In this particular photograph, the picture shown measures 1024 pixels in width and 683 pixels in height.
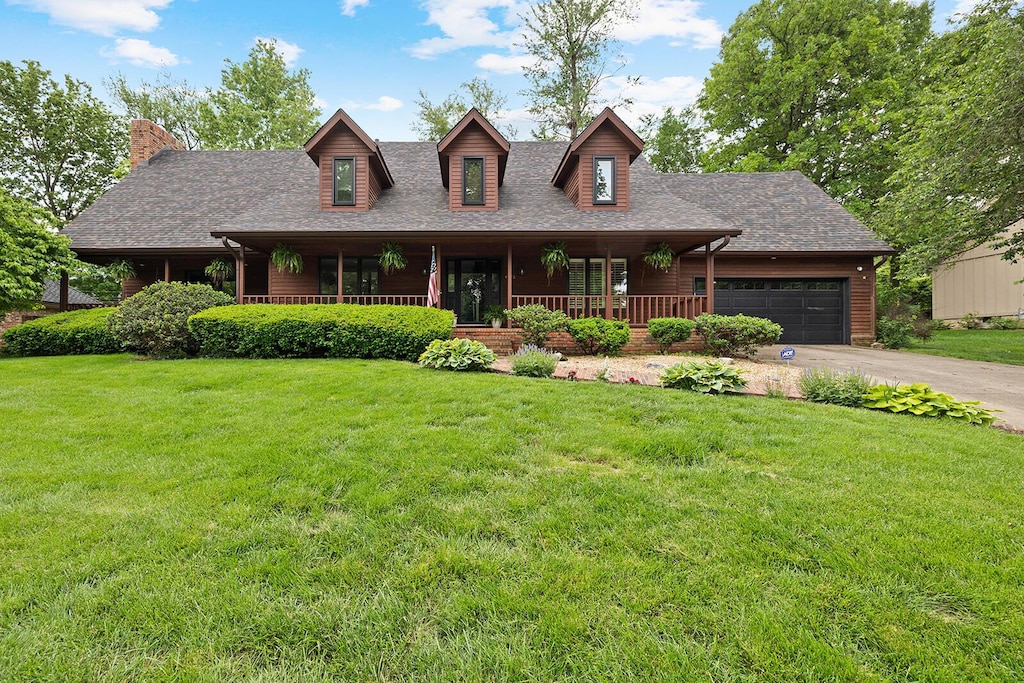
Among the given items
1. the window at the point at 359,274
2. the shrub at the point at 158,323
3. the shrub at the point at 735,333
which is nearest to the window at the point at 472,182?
the window at the point at 359,274

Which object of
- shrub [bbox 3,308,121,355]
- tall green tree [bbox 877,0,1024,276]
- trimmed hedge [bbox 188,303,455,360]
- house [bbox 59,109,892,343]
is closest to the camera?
tall green tree [bbox 877,0,1024,276]

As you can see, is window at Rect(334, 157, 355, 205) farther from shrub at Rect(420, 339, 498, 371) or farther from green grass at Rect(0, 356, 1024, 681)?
green grass at Rect(0, 356, 1024, 681)

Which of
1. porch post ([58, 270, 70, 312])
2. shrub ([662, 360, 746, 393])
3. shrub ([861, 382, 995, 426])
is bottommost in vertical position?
shrub ([861, 382, 995, 426])

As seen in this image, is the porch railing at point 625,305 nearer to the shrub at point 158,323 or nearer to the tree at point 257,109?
the shrub at point 158,323

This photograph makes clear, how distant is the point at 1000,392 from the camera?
6266 mm

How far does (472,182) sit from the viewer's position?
11.8 meters

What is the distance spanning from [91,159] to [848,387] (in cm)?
3260

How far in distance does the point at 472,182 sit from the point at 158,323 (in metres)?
7.88

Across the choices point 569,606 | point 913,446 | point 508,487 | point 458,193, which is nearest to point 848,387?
point 913,446

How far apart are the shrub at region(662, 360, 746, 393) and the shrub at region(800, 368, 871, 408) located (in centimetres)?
76

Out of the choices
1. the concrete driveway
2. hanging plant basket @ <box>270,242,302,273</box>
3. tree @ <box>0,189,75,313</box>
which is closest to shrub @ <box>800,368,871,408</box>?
the concrete driveway

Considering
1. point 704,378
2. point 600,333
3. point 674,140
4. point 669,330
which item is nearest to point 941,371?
point 669,330

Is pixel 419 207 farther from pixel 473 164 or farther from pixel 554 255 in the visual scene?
pixel 554 255

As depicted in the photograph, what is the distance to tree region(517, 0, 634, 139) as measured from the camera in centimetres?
1770
